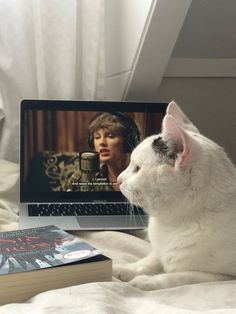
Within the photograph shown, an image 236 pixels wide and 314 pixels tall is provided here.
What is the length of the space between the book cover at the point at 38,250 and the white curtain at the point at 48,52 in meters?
0.66

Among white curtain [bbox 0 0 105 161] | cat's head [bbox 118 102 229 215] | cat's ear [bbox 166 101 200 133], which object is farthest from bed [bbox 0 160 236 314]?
white curtain [bbox 0 0 105 161]

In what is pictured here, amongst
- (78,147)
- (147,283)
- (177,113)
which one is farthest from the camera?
(78,147)

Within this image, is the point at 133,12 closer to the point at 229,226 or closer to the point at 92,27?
the point at 92,27

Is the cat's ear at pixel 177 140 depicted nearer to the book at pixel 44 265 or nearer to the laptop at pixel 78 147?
the book at pixel 44 265

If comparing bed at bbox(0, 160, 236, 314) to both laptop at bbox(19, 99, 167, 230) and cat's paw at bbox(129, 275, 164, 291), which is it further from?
laptop at bbox(19, 99, 167, 230)

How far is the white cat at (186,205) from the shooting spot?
3.03 feet

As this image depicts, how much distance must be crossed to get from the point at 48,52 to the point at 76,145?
0.32 m

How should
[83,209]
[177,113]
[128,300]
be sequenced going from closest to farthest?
[128,300], [177,113], [83,209]

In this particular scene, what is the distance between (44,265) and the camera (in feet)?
2.70

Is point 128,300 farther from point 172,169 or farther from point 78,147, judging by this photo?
point 78,147

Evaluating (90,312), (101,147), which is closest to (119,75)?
(101,147)

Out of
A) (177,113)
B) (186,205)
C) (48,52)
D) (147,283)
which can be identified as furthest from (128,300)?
(48,52)

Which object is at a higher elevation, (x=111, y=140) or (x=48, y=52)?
(x=48, y=52)

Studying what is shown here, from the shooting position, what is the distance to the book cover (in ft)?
2.71
